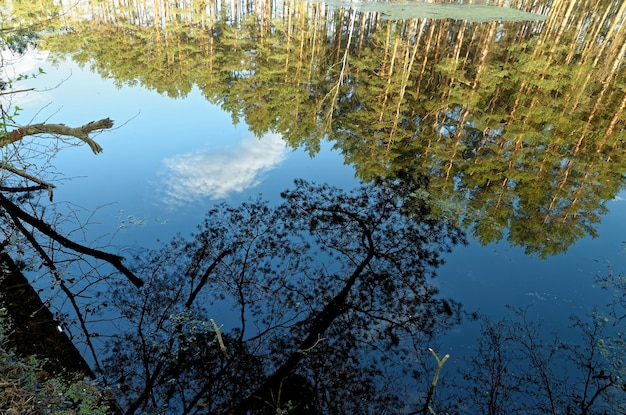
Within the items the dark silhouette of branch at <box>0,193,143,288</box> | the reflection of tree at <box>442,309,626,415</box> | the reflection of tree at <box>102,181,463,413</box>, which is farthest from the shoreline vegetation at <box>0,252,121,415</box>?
the reflection of tree at <box>442,309,626,415</box>

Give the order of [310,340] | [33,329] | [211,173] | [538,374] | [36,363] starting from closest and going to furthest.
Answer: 1. [36,363]
2. [33,329]
3. [538,374]
4. [310,340]
5. [211,173]

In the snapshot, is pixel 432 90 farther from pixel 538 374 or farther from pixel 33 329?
pixel 33 329

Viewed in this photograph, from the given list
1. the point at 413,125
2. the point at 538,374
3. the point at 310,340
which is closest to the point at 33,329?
the point at 310,340

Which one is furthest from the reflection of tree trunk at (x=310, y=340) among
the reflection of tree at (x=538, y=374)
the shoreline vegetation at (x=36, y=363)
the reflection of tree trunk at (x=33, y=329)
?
the reflection of tree trunk at (x=33, y=329)

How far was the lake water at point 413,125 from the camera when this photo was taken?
7.30m

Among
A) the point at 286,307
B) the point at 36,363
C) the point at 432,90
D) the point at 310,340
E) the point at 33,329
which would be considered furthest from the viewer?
the point at 432,90

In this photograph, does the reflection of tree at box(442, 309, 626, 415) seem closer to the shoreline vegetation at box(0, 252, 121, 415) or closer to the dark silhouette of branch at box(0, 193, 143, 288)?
the shoreline vegetation at box(0, 252, 121, 415)

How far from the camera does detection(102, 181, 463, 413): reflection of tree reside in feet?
16.1

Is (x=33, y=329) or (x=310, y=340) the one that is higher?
(x=33, y=329)

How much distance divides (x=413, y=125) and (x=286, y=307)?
857 cm

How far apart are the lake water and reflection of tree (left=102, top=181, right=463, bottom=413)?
443 millimetres

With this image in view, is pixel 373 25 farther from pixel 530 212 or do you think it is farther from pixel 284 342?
pixel 284 342

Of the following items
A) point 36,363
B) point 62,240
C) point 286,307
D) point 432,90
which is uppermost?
point 432,90

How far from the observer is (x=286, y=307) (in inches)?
242
